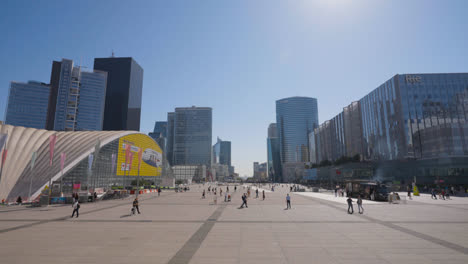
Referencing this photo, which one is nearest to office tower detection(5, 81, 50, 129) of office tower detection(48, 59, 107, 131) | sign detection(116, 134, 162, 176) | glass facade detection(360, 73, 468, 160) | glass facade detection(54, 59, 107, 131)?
office tower detection(48, 59, 107, 131)

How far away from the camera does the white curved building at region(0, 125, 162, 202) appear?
41.4 m

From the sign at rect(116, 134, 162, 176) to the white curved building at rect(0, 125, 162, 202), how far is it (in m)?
0.28

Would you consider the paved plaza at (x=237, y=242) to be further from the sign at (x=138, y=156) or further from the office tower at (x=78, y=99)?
the office tower at (x=78, y=99)

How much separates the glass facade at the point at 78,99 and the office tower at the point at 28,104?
46.5 feet

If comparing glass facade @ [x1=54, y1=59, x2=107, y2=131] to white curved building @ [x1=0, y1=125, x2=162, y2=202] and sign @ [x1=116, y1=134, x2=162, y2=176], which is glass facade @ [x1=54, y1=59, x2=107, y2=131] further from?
white curved building @ [x1=0, y1=125, x2=162, y2=202]

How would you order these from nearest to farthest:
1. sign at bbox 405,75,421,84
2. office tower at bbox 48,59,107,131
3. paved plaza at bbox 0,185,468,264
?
paved plaza at bbox 0,185,468,264, sign at bbox 405,75,421,84, office tower at bbox 48,59,107,131

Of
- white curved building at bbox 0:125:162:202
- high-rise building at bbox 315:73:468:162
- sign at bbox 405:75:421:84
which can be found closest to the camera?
white curved building at bbox 0:125:162:202

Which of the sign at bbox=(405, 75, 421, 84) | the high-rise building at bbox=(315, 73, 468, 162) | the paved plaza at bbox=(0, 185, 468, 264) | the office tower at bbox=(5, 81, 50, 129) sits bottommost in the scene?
the paved plaza at bbox=(0, 185, 468, 264)

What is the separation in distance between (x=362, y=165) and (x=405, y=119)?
23.4 meters

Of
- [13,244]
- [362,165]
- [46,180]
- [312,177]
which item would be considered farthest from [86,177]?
[312,177]

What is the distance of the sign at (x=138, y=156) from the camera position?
66062 millimetres

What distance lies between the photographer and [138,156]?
75.7 m

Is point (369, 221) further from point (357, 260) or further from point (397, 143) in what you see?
point (397, 143)

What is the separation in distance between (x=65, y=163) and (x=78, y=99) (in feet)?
481
